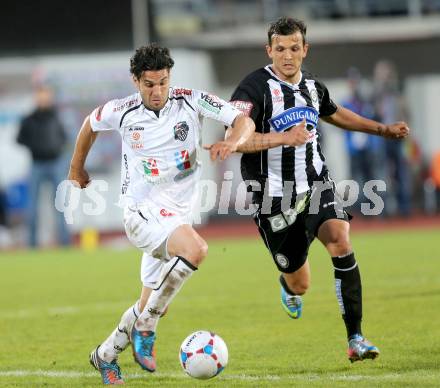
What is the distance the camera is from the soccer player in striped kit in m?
7.32

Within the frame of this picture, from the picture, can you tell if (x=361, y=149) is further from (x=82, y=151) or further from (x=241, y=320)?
(x=82, y=151)

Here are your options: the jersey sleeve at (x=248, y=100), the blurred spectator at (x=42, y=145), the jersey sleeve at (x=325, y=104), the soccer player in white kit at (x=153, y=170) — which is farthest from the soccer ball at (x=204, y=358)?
the blurred spectator at (x=42, y=145)

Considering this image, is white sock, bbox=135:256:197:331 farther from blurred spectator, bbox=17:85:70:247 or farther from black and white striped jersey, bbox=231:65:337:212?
blurred spectator, bbox=17:85:70:247

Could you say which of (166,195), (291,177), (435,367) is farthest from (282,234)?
(435,367)

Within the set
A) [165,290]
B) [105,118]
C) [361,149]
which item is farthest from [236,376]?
[361,149]

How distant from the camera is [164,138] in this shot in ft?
23.2

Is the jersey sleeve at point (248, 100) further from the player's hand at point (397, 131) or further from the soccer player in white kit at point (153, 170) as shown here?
the player's hand at point (397, 131)

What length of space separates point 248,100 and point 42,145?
37.2 ft

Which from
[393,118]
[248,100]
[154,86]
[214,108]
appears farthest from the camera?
[393,118]

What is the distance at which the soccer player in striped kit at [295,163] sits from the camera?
7316 millimetres

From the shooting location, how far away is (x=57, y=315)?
1036 centimetres

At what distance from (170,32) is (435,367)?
18.6 meters

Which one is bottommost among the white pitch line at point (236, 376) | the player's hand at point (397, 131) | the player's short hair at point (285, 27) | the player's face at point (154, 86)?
the white pitch line at point (236, 376)

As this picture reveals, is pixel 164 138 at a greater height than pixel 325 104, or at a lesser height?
lesser
